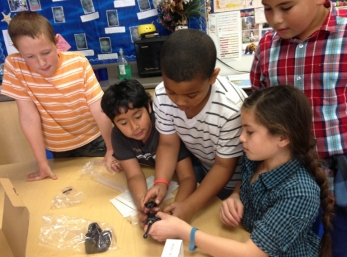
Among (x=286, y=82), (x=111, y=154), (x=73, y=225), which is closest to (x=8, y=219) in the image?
(x=73, y=225)

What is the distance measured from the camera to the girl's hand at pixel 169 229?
86 centimetres

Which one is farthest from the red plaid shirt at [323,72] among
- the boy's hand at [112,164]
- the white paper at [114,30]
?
the white paper at [114,30]

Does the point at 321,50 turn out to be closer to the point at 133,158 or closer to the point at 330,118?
the point at 330,118

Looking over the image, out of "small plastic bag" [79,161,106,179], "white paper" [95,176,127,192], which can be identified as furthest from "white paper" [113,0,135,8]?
"white paper" [95,176,127,192]

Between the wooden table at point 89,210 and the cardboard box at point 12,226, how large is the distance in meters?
0.03

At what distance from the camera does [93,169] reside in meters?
1.33

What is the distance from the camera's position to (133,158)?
49.5 inches

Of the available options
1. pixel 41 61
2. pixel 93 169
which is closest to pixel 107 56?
pixel 41 61

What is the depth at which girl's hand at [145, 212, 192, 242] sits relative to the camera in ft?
2.82

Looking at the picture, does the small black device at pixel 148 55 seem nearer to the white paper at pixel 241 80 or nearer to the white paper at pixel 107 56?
the white paper at pixel 107 56

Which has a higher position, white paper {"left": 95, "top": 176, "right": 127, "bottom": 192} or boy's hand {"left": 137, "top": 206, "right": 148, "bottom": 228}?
boy's hand {"left": 137, "top": 206, "right": 148, "bottom": 228}

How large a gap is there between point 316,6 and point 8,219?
3.57 ft

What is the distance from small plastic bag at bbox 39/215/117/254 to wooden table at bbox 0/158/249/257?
0.06 ft

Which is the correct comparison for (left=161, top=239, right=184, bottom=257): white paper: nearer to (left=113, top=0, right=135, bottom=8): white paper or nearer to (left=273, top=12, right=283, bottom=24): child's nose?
(left=273, top=12, right=283, bottom=24): child's nose
